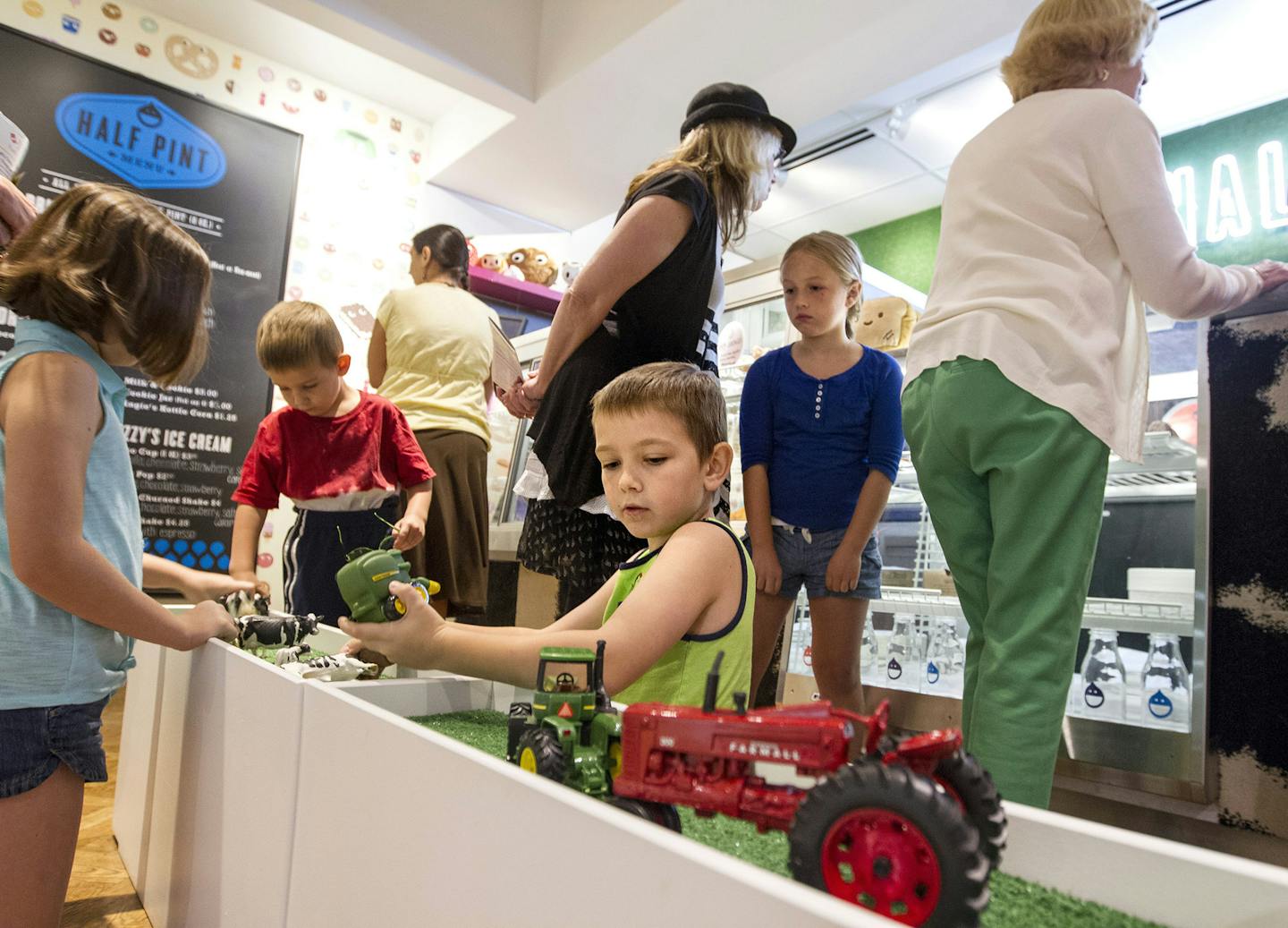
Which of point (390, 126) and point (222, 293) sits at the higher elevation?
point (390, 126)

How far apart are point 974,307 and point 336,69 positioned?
12.9 ft

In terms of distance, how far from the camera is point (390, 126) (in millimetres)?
4516

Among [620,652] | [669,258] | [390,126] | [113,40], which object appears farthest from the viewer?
[390,126]

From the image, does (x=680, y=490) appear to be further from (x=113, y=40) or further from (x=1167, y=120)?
(x=1167, y=120)

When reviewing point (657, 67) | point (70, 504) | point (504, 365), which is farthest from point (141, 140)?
point (70, 504)

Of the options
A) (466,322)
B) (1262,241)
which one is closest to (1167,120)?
(1262,241)

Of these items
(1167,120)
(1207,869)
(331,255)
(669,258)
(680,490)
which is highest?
(1167,120)

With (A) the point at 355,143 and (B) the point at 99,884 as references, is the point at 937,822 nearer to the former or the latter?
(B) the point at 99,884

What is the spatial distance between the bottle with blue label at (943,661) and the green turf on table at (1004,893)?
163 centimetres

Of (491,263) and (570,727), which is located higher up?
(491,263)

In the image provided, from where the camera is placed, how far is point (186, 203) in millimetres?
3859

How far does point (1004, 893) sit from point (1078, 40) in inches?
49.0

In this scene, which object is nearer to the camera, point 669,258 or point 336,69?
point 669,258

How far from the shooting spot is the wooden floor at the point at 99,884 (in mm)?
1352
